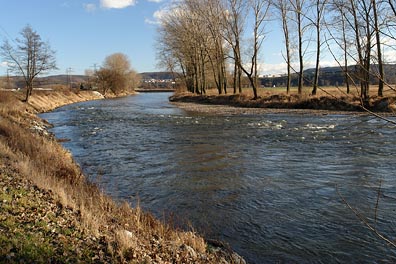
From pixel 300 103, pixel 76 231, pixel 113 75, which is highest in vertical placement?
pixel 113 75

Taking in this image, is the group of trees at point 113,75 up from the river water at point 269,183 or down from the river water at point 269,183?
up

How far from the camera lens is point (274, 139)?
15797 mm

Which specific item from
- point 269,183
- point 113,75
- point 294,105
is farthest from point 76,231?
point 113,75

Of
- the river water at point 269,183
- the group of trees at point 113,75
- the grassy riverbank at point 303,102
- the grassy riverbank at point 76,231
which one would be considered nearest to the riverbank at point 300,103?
the grassy riverbank at point 303,102

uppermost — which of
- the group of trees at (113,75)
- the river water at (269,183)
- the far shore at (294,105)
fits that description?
the group of trees at (113,75)

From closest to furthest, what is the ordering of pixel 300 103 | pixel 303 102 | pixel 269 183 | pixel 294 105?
pixel 269 183
pixel 303 102
pixel 300 103
pixel 294 105

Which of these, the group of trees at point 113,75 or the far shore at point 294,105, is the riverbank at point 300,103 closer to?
the far shore at point 294,105

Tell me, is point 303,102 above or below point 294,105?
above

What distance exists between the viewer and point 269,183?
365 inches

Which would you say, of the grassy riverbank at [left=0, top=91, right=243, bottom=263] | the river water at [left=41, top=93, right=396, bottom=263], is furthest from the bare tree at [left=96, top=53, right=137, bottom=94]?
the grassy riverbank at [left=0, top=91, right=243, bottom=263]

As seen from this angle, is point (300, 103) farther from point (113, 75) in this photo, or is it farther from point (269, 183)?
point (113, 75)

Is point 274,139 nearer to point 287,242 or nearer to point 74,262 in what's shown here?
point 287,242

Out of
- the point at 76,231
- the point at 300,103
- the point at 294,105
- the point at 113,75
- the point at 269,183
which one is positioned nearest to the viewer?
the point at 76,231

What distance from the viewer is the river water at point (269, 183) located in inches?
238
